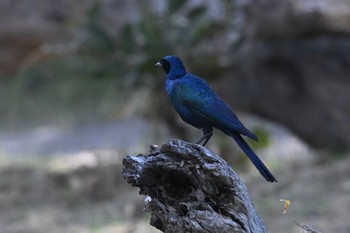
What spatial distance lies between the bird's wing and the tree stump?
0.41 m

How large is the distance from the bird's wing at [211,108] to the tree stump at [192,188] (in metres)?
0.41

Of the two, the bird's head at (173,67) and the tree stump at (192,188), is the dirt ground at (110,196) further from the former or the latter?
the tree stump at (192,188)

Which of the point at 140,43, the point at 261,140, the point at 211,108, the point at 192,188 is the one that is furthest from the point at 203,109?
the point at 261,140

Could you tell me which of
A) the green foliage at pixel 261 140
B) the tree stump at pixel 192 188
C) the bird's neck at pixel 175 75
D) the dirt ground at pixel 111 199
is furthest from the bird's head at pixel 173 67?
the green foliage at pixel 261 140

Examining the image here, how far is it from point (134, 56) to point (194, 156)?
503 cm

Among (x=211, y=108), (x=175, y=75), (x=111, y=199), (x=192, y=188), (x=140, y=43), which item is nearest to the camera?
(x=192, y=188)

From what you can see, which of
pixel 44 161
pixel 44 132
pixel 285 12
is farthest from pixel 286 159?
pixel 44 132

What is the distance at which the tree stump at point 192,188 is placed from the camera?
10.5ft

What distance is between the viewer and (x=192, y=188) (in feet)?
10.8

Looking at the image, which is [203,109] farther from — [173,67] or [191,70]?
[191,70]

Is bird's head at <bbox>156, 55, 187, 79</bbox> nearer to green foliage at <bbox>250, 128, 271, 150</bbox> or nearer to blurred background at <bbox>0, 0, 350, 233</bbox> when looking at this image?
blurred background at <bbox>0, 0, 350, 233</bbox>

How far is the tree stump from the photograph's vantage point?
10.5 feet

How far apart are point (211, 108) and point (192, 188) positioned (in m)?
0.47

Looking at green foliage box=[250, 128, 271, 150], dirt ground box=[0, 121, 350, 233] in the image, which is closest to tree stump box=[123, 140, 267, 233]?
dirt ground box=[0, 121, 350, 233]
